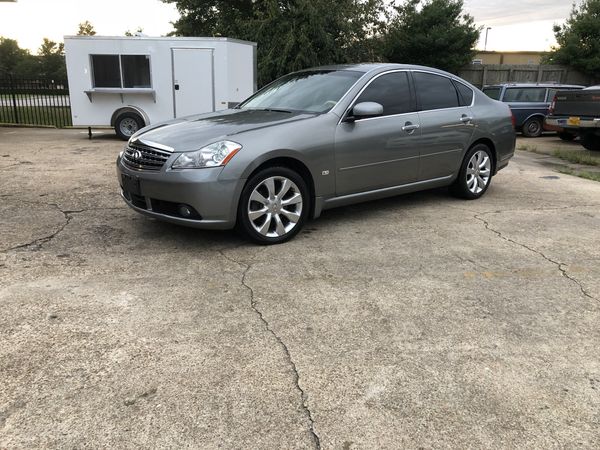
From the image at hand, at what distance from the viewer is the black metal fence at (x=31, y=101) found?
680 inches

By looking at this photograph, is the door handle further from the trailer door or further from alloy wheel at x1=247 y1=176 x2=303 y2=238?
the trailer door

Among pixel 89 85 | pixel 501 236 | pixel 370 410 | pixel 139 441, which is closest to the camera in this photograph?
pixel 139 441

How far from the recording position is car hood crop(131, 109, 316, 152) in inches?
175

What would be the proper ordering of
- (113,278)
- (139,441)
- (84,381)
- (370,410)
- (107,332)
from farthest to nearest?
(113,278) < (107,332) < (84,381) < (370,410) < (139,441)

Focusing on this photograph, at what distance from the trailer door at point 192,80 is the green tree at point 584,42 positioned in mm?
16738

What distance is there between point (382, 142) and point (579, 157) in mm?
7425

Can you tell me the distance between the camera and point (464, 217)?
5844 millimetres

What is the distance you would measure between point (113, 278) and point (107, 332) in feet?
2.85

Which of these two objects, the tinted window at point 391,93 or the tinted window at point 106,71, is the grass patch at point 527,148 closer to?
the tinted window at point 391,93

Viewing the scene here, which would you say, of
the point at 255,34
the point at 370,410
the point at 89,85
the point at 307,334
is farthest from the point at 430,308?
the point at 255,34

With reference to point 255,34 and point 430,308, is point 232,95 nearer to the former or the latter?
point 255,34

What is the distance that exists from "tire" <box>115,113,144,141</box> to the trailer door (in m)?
0.94

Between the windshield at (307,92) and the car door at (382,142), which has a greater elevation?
the windshield at (307,92)

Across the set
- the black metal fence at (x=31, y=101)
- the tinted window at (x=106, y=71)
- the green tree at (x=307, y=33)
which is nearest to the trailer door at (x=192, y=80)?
the tinted window at (x=106, y=71)
